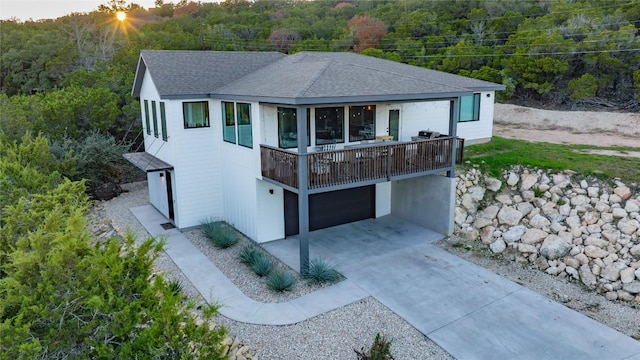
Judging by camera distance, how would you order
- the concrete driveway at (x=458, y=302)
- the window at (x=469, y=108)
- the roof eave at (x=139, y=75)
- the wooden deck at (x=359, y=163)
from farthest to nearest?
1. the window at (x=469, y=108)
2. the roof eave at (x=139, y=75)
3. the wooden deck at (x=359, y=163)
4. the concrete driveway at (x=458, y=302)

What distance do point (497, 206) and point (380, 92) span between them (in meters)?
5.58

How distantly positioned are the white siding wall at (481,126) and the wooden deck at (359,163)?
5.29 meters

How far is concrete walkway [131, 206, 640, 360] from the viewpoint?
7789 mm

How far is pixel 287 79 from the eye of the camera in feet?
39.5

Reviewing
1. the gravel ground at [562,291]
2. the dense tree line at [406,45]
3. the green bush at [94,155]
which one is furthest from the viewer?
the dense tree line at [406,45]

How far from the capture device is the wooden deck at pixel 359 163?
10391 millimetres

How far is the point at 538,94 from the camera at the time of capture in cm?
2733

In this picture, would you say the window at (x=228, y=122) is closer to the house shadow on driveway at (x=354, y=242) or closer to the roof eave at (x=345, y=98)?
the roof eave at (x=345, y=98)

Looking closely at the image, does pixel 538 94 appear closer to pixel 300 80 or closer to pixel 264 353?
pixel 300 80

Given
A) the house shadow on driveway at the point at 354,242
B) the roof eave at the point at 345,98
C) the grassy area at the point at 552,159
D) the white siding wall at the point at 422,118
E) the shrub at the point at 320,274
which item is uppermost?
the roof eave at the point at 345,98

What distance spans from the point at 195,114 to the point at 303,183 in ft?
17.3

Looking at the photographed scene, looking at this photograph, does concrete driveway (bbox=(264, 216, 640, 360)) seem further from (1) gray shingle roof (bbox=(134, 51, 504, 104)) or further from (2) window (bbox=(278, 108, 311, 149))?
(1) gray shingle roof (bbox=(134, 51, 504, 104))

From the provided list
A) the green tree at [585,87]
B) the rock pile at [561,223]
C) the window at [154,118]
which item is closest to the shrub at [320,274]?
the rock pile at [561,223]

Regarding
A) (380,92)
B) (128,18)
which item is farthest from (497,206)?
(128,18)
